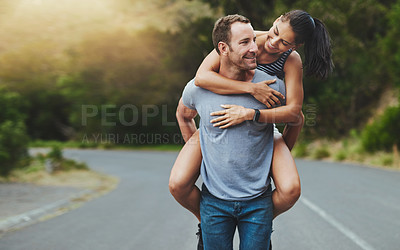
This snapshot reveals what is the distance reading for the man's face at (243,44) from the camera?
266 cm

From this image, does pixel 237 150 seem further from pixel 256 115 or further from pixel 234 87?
pixel 234 87

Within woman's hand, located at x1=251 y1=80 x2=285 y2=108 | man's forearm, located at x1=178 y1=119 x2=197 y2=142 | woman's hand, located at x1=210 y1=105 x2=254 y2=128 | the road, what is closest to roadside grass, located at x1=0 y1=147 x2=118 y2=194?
the road

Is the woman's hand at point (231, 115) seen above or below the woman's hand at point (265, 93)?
below

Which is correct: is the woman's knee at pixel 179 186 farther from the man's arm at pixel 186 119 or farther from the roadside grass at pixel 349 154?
the roadside grass at pixel 349 154

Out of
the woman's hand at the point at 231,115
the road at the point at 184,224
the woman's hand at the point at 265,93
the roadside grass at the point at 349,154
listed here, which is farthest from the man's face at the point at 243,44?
the roadside grass at the point at 349,154

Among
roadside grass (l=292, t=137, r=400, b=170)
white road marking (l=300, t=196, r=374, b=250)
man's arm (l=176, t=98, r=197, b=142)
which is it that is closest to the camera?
man's arm (l=176, t=98, r=197, b=142)

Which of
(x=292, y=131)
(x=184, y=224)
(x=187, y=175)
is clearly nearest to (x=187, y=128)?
(x=187, y=175)

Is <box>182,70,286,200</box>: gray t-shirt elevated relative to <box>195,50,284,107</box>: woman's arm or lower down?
lower down

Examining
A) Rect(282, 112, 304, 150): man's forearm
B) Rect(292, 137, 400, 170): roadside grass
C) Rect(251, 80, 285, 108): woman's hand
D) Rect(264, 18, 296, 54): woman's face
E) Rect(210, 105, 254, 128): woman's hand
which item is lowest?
Rect(292, 137, 400, 170): roadside grass

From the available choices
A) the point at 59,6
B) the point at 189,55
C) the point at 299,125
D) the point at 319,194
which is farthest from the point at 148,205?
the point at 59,6

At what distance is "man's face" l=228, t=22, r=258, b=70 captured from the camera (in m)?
2.66

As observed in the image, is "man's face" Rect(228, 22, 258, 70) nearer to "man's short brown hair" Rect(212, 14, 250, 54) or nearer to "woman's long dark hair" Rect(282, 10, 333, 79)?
"man's short brown hair" Rect(212, 14, 250, 54)

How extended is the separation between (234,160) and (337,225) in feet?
16.3

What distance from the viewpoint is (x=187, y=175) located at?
9.59ft
